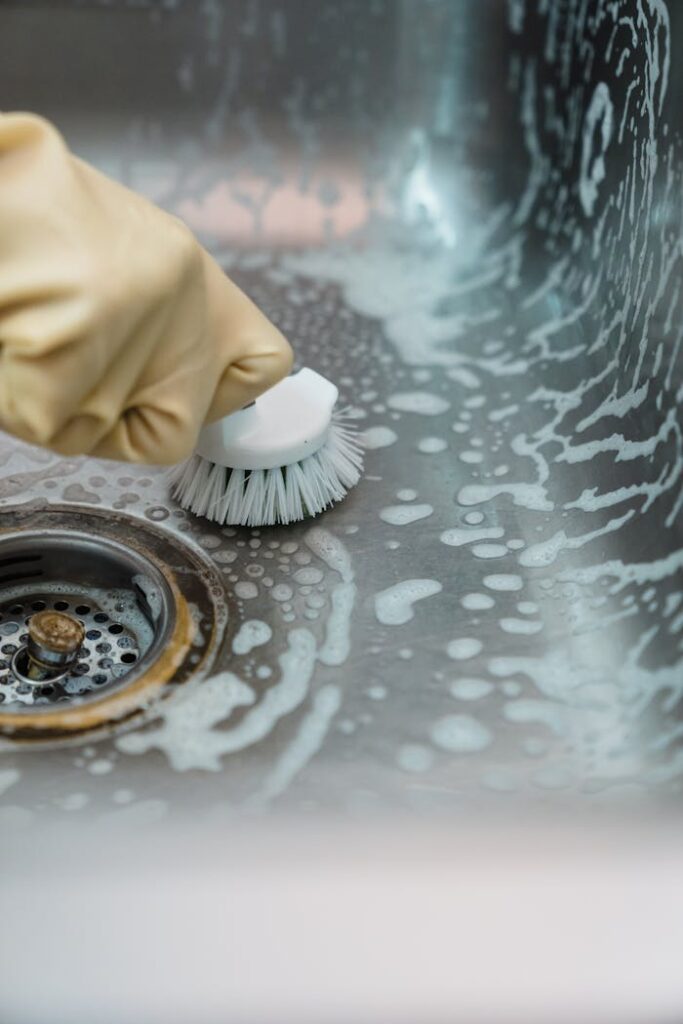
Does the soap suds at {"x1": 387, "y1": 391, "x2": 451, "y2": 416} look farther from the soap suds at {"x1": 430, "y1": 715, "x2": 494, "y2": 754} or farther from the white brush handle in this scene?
the soap suds at {"x1": 430, "y1": 715, "x2": 494, "y2": 754}

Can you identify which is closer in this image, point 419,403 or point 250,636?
point 250,636

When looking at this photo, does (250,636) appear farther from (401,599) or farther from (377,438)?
(377,438)

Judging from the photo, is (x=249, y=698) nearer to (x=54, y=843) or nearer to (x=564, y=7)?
(x=54, y=843)

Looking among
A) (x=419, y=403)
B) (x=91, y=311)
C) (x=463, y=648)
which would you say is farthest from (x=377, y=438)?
(x=91, y=311)

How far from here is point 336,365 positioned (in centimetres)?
72

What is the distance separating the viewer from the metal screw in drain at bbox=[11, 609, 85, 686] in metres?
0.51

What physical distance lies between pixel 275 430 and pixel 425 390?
158 millimetres

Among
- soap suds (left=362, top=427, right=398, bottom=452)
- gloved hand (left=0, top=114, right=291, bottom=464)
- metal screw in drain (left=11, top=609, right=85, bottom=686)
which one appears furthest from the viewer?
soap suds (left=362, top=427, right=398, bottom=452)

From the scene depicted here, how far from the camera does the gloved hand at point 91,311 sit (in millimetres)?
380

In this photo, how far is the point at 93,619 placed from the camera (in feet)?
1.84

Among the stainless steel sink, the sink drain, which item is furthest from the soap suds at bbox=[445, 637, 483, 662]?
→ the sink drain

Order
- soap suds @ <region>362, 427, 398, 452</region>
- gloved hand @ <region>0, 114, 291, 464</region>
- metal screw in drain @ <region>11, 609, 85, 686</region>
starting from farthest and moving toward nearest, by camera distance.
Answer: soap suds @ <region>362, 427, 398, 452</region>
metal screw in drain @ <region>11, 609, 85, 686</region>
gloved hand @ <region>0, 114, 291, 464</region>

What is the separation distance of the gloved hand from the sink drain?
11cm

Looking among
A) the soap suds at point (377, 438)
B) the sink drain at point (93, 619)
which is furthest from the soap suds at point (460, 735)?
the soap suds at point (377, 438)
